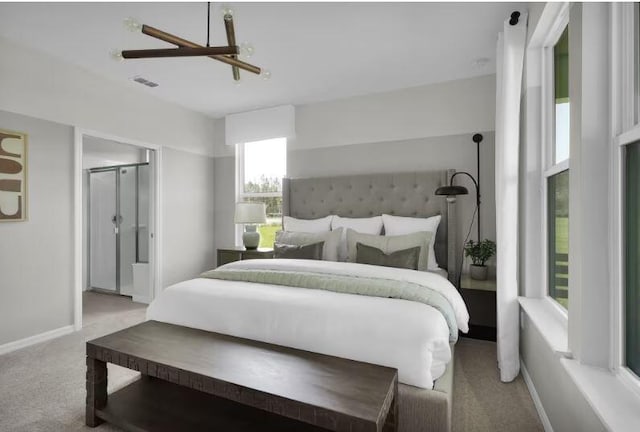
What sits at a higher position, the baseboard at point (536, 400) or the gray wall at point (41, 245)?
the gray wall at point (41, 245)

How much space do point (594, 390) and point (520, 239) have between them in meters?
1.44

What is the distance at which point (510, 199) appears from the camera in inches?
89.5

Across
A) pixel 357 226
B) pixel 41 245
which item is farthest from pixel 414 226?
pixel 41 245

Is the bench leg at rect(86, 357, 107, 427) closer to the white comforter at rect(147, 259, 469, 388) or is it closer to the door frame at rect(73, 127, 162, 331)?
the white comforter at rect(147, 259, 469, 388)

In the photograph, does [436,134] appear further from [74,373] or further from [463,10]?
[74,373]

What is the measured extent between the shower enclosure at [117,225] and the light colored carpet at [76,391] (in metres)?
1.69

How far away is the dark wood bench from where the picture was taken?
123 cm

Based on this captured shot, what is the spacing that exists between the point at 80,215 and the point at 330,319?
296 cm

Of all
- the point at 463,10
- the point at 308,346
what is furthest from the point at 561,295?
the point at 463,10

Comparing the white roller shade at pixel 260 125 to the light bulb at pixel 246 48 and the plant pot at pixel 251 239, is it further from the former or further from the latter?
the light bulb at pixel 246 48

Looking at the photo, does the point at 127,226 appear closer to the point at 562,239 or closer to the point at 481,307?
the point at 481,307

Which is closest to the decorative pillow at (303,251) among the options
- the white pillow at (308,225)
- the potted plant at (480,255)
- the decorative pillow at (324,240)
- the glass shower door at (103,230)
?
the decorative pillow at (324,240)

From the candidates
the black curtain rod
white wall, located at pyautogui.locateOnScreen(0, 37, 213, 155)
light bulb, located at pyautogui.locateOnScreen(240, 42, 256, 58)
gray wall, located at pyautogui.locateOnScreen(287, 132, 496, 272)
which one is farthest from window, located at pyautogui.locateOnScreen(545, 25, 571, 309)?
white wall, located at pyautogui.locateOnScreen(0, 37, 213, 155)

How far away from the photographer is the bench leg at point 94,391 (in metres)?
1.72
